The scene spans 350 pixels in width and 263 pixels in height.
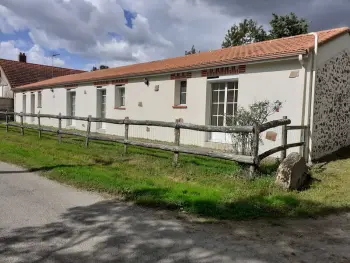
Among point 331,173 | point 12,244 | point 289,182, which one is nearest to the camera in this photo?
point 12,244

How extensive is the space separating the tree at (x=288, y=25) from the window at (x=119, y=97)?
17.1 metres

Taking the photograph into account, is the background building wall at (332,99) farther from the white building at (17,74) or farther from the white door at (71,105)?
the white building at (17,74)

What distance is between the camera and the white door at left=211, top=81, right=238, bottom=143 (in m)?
10.9

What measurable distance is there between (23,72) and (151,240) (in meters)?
33.3

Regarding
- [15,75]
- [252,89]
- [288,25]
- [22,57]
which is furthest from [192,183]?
[22,57]

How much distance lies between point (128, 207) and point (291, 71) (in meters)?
6.37

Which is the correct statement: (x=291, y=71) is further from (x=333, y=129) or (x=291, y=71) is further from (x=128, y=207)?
(x=128, y=207)

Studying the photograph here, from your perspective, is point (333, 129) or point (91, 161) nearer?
point (91, 161)

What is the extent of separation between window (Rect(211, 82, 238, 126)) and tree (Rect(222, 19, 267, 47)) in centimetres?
2359

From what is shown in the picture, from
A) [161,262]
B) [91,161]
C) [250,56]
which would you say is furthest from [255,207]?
[250,56]

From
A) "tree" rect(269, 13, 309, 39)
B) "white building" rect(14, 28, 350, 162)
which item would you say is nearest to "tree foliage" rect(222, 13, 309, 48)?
"tree" rect(269, 13, 309, 39)

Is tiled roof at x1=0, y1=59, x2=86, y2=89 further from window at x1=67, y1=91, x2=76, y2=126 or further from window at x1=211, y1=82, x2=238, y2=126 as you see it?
window at x1=211, y1=82, x2=238, y2=126

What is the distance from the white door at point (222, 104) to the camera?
10875mm

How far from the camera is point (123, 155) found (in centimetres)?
924
